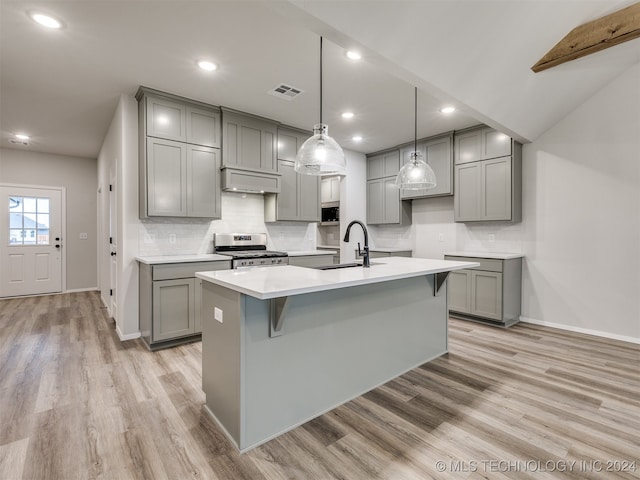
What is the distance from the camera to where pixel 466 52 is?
2.49 metres

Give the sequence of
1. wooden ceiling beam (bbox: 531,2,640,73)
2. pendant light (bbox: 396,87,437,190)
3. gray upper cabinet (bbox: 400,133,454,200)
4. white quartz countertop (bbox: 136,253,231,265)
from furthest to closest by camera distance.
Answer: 1. gray upper cabinet (bbox: 400,133,454,200)
2. white quartz countertop (bbox: 136,253,231,265)
3. pendant light (bbox: 396,87,437,190)
4. wooden ceiling beam (bbox: 531,2,640,73)

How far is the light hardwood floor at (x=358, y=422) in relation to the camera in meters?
1.67

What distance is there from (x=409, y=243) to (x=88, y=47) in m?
4.97

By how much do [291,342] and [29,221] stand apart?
21.8 feet

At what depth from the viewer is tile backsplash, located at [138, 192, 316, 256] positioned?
379cm

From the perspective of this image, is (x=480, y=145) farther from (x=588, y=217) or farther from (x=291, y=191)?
(x=291, y=191)

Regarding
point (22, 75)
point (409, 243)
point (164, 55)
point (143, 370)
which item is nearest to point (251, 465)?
point (143, 370)

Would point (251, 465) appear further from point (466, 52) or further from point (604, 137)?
Result: point (604, 137)

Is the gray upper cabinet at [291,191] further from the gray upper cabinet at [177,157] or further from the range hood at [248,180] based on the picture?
the gray upper cabinet at [177,157]

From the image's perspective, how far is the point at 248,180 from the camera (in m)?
4.07

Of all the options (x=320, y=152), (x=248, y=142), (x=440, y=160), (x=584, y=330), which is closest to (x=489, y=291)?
(x=584, y=330)

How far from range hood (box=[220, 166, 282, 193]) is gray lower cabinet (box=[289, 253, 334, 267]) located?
957 millimetres

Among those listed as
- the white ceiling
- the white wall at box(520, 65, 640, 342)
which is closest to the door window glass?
the white ceiling

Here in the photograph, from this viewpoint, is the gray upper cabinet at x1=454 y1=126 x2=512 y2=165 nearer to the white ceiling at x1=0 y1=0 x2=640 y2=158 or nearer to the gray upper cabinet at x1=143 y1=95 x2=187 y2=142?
the white ceiling at x1=0 y1=0 x2=640 y2=158
